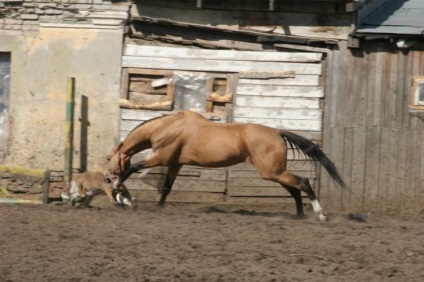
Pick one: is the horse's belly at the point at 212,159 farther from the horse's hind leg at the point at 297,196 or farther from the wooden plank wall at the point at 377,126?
the wooden plank wall at the point at 377,126

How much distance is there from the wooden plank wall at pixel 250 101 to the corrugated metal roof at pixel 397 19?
103 centimetres

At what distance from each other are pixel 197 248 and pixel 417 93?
5.78 metres

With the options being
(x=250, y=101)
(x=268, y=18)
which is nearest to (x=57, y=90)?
(x=250, y=101)

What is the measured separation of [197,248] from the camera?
881 centimetres

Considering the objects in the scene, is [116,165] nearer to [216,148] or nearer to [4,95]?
[216,148]

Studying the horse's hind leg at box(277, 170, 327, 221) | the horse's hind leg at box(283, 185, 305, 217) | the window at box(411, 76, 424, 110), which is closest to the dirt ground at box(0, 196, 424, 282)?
the horse's hind leg at box(277, 170, 327, 221)

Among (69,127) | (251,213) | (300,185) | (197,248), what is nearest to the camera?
(197,248)

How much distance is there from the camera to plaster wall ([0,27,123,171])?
1349 centimetres

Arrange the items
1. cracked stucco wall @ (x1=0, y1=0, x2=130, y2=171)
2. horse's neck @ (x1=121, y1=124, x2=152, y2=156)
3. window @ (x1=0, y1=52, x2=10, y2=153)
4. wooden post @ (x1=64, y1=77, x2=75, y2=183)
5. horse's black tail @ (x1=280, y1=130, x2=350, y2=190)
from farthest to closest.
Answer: window @ (x1=0, y1=52, x2=10, y2=153) < cracked stucco wall @ (x1=0, y1=0, x2=130, y2=171) < wooden post @ (x1=64, y1=77, x2=75, y2=183) < horse's neck @ (x1=121, y1=124, x2=152, y2=156) < horse's black tail @ (x1=280, y1=130, x2=350, y2=190)

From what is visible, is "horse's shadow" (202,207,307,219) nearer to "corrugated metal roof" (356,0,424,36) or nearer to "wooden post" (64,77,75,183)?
"wooden post" (64,77,75,183)

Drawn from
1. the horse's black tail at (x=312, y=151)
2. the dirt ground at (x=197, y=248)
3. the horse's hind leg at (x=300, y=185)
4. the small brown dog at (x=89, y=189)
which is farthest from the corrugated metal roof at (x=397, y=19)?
the small brown dog at (x=89, y=189)

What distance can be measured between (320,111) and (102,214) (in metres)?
4.05

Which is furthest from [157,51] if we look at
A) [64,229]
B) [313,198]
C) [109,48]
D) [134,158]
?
[64,229]

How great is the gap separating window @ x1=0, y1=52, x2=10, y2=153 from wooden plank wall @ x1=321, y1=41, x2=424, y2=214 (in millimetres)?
5172
